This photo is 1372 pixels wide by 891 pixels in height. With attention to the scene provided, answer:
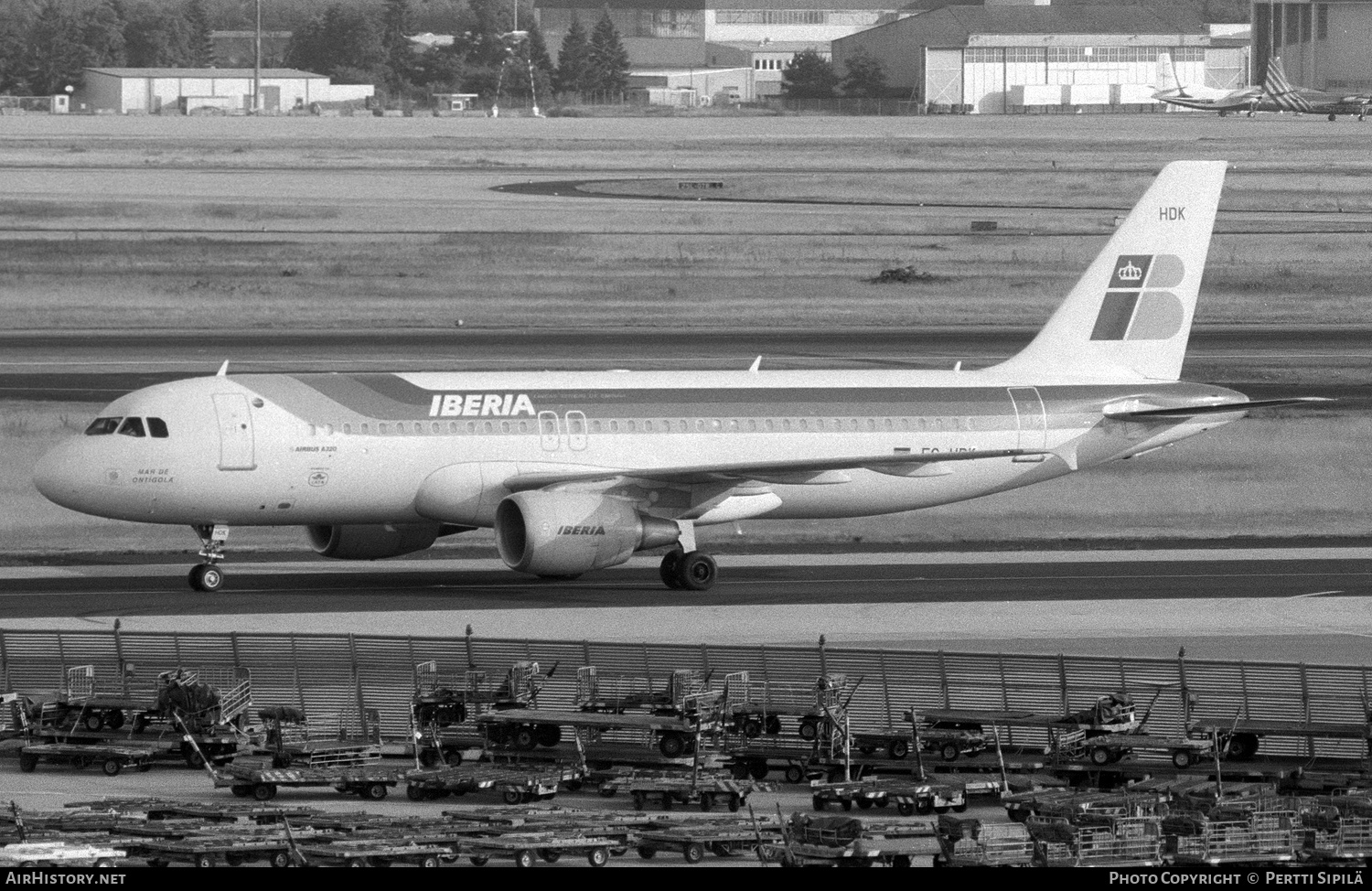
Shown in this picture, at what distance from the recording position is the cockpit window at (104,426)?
45.6 meters

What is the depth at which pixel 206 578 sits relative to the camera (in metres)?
45.8

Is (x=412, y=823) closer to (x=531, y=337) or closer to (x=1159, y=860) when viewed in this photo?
(x=1159, y=860)

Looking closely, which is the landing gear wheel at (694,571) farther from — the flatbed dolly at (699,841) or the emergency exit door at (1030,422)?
the flatbed dolly at (699,841)

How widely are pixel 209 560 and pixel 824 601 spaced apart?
12352 mm

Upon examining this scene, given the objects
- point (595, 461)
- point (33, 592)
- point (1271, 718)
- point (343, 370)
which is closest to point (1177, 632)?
point (1271, 718)

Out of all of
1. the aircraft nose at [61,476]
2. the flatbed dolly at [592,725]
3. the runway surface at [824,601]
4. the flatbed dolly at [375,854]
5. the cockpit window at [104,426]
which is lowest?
the runway surface at [824,601]

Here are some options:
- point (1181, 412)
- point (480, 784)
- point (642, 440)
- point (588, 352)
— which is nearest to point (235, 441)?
point (642, 440)

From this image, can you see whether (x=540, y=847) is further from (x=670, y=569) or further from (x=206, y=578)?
(x=670, y=569)

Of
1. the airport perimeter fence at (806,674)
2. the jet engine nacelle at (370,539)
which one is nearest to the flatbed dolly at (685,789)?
the airport perimeter fence at (806,674)

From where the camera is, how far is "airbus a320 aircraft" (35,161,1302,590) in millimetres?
45531

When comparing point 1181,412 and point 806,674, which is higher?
point 1181,412

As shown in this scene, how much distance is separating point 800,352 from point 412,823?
176 feet

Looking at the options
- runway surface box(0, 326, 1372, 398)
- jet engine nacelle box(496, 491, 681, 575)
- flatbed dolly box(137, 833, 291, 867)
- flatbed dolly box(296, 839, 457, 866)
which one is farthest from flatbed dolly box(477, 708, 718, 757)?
runway surface box(0, 326, 1372, 398)

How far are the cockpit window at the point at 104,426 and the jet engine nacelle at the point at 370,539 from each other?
4.99 meters
